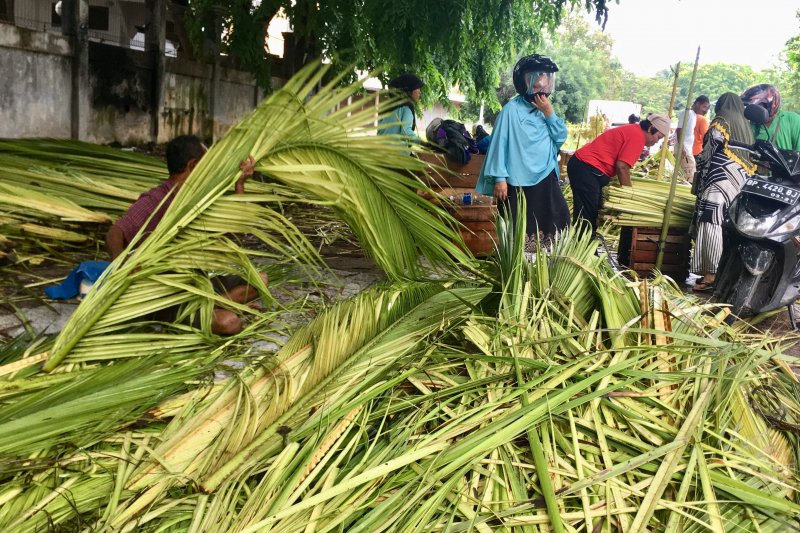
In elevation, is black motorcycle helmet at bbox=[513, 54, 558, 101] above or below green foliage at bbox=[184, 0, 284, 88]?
below

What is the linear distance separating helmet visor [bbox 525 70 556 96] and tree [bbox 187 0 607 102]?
1339 mm

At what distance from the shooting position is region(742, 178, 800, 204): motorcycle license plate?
4.71 meters

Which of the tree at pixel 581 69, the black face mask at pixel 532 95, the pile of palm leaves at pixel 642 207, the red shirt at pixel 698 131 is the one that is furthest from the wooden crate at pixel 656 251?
the tree at pixel 581 69

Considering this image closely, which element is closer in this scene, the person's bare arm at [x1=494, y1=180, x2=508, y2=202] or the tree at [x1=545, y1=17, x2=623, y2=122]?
the person's bare arm at [x1=494, y1=180, x2=508, y2=202]

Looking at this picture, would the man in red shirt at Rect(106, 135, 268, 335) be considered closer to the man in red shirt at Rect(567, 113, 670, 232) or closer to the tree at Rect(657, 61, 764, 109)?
the man in red shirt at Rect(567, 113, 670, 232)

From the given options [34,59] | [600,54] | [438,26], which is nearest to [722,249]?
[438,26]

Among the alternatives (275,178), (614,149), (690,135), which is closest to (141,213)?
(275,178)

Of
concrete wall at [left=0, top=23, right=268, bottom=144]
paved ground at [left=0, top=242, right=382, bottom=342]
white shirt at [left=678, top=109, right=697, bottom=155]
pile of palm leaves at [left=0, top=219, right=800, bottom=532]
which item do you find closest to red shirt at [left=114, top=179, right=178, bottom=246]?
paved ground at [left=0, top=242, right=382, bottom=342]

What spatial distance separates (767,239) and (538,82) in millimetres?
1847

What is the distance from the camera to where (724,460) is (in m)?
1.87

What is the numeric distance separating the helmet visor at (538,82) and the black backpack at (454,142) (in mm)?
1548

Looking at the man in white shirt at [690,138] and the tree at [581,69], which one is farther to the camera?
the tree at [581,69]

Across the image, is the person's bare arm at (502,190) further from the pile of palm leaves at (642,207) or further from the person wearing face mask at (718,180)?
the person wearing face mask at (718,180)

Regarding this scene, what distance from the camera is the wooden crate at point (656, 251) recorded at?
6088 mm
